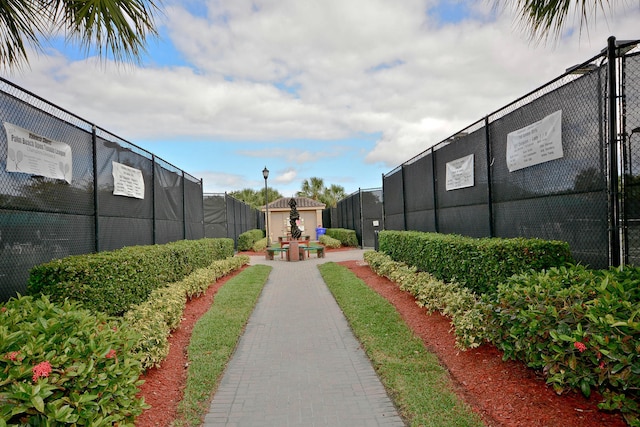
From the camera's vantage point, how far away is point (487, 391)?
361cm

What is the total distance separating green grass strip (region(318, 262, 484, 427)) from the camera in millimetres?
3307

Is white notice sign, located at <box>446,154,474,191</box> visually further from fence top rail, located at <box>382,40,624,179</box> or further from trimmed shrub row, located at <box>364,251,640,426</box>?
trimmed shrub row, located at <box>364,251,640,426</box>

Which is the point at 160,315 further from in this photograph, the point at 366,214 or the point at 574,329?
the point at 366,214

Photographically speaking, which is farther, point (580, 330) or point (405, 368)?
point (405, 368)

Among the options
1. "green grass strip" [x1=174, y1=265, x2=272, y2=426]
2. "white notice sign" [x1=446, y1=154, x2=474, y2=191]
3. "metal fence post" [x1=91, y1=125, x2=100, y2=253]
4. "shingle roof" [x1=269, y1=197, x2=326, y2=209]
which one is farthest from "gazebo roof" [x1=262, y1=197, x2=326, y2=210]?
"metal fence post" [x1=91, y1=125, x2=100, y2=253]

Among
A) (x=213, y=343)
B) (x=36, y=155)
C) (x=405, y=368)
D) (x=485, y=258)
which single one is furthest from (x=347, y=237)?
(x=36, y=155)

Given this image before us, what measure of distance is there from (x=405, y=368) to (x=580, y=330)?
1918mm

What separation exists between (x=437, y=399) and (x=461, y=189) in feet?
17.8

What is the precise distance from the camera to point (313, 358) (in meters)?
4.91

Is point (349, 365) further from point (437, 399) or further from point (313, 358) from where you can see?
point (437, 399)

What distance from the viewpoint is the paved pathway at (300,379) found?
134 inches

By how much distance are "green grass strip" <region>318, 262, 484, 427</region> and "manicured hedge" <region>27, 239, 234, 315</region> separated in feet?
11.2

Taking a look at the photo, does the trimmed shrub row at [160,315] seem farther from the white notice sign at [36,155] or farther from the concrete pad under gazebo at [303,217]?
the concrete pad under gazebo at [303,217]

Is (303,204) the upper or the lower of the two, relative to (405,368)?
upper
